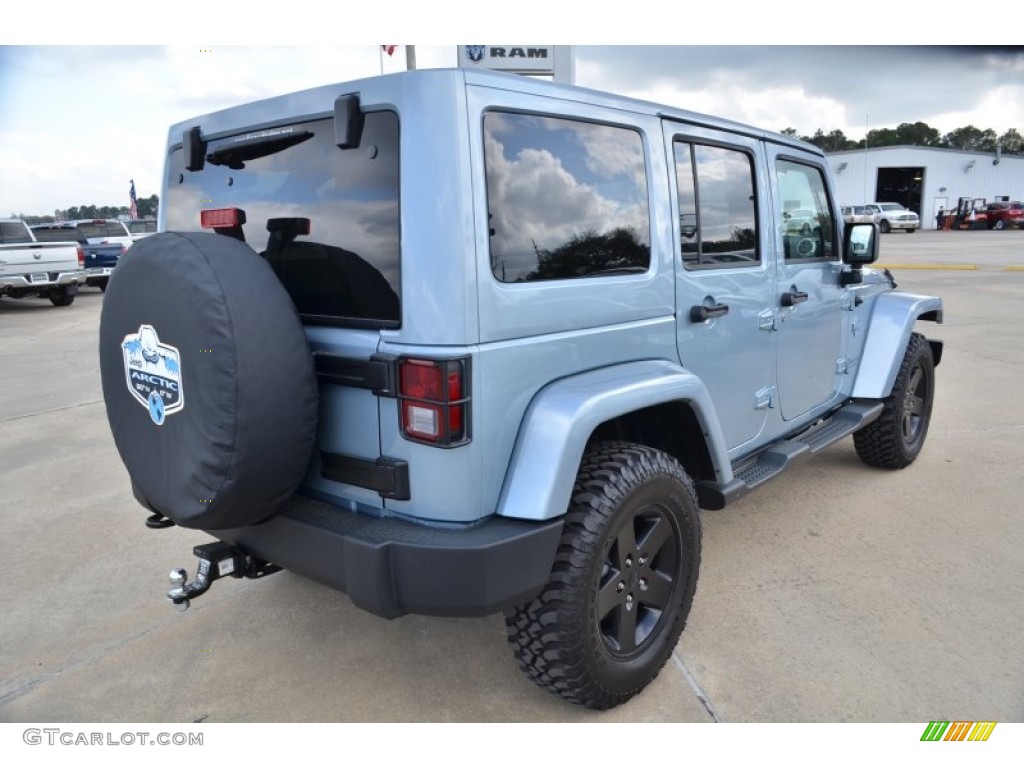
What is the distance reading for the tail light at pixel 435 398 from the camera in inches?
78.7

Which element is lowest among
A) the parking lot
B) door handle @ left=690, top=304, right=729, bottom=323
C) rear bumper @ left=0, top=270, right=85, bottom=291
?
the parking lot

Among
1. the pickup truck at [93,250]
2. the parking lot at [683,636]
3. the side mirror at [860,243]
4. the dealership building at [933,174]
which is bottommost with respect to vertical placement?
the parking lot at [683,636]

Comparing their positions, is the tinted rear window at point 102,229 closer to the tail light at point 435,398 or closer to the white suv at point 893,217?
the tail light at point 435,398

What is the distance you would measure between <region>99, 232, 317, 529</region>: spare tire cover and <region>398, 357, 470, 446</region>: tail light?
0.30m

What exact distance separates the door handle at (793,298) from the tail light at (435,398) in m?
1.96

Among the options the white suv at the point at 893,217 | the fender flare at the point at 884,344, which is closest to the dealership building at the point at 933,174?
the white suv at the point at 893,217

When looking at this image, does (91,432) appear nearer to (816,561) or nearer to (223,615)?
(223,615)

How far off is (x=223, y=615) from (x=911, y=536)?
323 cm

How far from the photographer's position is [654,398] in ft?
7.97

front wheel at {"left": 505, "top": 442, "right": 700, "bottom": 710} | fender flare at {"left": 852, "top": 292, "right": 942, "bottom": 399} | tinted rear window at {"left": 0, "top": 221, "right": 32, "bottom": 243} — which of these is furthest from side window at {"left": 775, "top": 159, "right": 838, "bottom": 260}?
tinted rear window at {"left": 0, "top": 221, "right": 32, "bottom": 243}

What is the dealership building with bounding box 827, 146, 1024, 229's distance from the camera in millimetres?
44375

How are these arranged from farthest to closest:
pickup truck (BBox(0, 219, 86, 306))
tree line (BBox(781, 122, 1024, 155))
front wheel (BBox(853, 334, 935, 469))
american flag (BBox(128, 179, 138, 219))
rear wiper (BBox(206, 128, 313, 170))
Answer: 1. tree line (BBox(781, 122, 1024, 155))
2. american flag (BBox(128, 179, 138, 219))
3. pickup truck (BBox(0, 219, 86, 306))
4. front wheel (BBox(853, 334, 935, 469))
5. rear wiper (BBox(206, 128, 313, 170))

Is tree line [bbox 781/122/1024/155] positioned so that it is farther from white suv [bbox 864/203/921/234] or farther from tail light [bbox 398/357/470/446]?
tail light [bbox 398/357/470/446]

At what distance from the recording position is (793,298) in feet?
11.2
